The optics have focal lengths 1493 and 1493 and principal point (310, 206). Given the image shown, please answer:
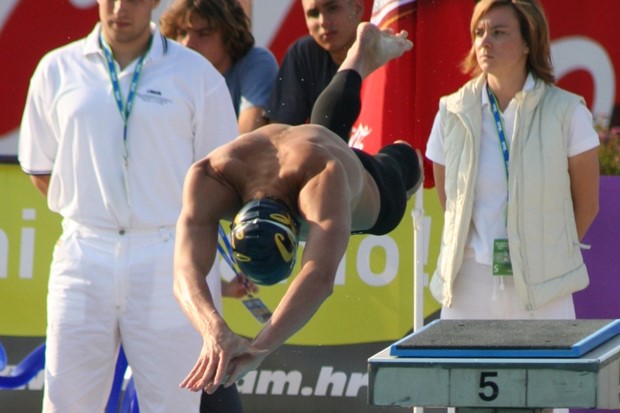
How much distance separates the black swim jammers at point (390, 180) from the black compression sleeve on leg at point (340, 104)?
0.15 meters

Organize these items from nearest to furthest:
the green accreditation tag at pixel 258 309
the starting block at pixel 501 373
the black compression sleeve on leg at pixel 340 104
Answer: the starting block at pixel 501 373 → the black compression sleeve on leg at pixel 340 104 → the green accreditation tag at pixel 258 309

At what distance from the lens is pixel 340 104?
613 cm

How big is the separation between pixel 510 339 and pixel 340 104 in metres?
1.77

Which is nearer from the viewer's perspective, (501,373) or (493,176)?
(501,373)

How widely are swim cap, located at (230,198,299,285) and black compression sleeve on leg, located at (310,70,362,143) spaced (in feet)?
3.19

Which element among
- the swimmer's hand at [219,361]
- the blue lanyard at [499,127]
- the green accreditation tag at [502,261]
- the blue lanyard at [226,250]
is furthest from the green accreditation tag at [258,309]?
the swimmer's hand at [219,361]

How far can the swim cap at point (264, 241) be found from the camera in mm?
5078

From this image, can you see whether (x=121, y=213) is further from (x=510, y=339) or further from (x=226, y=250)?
(x=510, y=339)

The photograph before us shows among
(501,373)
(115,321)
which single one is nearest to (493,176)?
(115,321)

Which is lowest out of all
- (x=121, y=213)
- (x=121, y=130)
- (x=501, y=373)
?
(x=501, y=373)

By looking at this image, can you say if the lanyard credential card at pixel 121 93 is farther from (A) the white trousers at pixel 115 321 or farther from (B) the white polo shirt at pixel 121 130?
(A) the white trousers at pixel 115 321

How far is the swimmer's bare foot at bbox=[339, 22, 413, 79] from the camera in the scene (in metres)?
6.31

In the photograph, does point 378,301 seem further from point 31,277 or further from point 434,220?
point 31,277

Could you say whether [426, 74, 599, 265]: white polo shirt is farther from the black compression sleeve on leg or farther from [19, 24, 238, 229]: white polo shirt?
[19, 24, 238, 229]: white polo shirt
